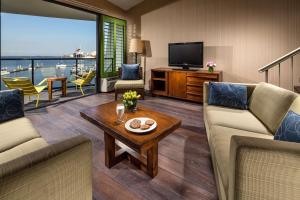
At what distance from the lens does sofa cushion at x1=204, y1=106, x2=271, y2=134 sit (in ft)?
6.37

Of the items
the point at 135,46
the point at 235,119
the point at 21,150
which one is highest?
the point at 135,46

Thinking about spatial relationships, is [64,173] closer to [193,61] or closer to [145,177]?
[145,177]

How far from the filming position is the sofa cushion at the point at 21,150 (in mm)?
1343

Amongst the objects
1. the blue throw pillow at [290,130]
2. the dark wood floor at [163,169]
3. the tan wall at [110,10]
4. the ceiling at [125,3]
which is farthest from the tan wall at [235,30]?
the blue throw pillow at [290,130]

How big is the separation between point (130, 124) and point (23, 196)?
107cm

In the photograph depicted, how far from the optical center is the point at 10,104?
197 cm

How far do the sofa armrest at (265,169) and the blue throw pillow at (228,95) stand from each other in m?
1.67

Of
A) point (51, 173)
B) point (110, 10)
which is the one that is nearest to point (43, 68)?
point (110, 10)

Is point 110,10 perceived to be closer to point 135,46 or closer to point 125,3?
point 125,3

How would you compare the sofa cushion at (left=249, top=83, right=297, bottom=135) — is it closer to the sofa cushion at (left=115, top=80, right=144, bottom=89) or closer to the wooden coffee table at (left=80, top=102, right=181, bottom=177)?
the wooden coffee table at (left=80, top=102, right=181, bottom=177)

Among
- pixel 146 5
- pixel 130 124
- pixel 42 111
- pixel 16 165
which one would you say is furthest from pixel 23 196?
pixel 146 5

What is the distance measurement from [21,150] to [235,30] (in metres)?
A: 4.34

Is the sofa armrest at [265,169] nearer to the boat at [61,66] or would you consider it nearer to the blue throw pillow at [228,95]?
the blue throw pillow at [228,95]

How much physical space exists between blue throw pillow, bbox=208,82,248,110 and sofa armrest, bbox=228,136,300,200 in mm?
1668
